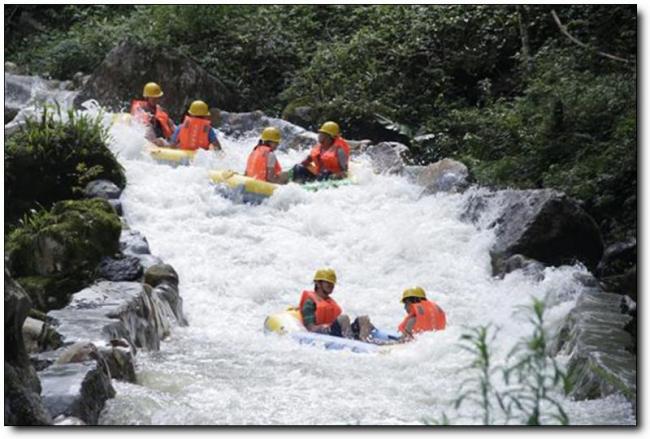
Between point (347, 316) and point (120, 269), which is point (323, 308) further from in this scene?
point (120, 269)

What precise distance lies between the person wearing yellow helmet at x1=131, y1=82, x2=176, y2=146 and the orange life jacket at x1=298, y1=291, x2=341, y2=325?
504 centimetres

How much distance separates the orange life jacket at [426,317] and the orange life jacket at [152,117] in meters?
5.76

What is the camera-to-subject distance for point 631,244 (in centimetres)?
707

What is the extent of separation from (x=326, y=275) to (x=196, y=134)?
4.91 m

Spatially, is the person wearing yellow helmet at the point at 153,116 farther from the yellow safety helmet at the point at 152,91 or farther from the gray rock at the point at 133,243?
the gray rock at the point at 133,243

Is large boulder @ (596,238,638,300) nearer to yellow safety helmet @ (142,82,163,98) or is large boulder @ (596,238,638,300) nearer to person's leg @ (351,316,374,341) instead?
person's leg @ (351,316,374,341)

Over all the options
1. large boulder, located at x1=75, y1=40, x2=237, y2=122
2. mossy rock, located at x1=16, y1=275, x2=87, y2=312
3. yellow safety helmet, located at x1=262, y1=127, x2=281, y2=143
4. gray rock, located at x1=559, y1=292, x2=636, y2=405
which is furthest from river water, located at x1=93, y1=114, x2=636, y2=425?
large boulder, located at x1=75, y1=40, x2=237, y2=122

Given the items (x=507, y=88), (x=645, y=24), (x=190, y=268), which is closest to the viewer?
(x=645, y=24)

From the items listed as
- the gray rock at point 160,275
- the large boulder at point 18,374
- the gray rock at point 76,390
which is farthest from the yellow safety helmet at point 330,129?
the large boulder at point 18,374

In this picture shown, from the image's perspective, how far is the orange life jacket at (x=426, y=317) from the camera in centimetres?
671

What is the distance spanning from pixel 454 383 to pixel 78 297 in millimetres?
2409

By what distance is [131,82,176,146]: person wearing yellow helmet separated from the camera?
12.1 metres

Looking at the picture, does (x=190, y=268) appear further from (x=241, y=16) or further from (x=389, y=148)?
(x=389, y=148)

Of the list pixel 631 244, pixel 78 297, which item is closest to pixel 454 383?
pixel 631 244
